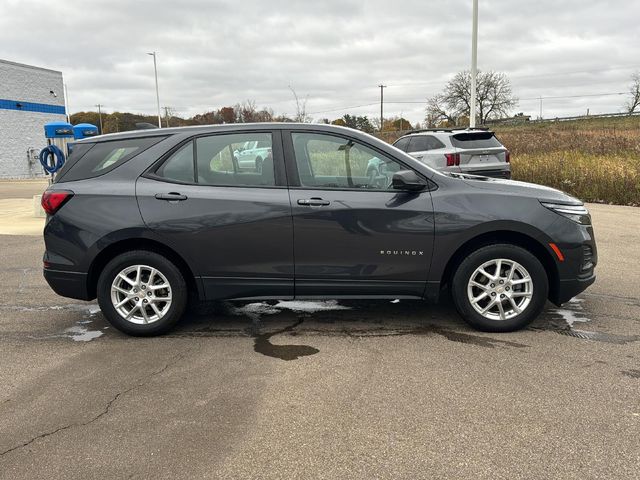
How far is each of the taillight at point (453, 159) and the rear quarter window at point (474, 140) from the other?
291 millimetres

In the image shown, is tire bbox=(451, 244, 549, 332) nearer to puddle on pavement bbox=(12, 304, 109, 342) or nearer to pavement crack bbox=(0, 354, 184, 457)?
pavement crack bbox=(0, 354, 184, 457)

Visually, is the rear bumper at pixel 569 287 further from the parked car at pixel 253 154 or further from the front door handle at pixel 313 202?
the parked car at pixel 253 154

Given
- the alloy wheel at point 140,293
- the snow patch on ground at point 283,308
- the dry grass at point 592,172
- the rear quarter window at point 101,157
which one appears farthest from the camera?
the dry grass at point 592,172

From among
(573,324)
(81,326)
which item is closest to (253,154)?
(81,326)

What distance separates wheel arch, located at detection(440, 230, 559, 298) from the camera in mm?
4445

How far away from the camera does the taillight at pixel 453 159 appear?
11391 mm

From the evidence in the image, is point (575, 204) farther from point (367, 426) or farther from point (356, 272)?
point (367, 426)

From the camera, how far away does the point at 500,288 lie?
14.5 ft

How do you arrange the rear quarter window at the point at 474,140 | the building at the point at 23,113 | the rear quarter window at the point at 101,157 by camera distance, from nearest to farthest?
the rear quarter window at the point at 101,157 < the rear quarter window at the point at 474,140 < the building at the point at 23,113

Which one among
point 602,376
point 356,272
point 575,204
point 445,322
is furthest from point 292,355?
point 575,204

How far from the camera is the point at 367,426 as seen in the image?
3.06m

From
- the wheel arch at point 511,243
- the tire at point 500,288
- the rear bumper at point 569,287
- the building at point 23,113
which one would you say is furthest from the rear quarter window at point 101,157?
the building at point 23,113

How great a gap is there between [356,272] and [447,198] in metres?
0.97

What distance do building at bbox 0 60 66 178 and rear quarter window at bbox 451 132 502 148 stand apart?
27.5 m
